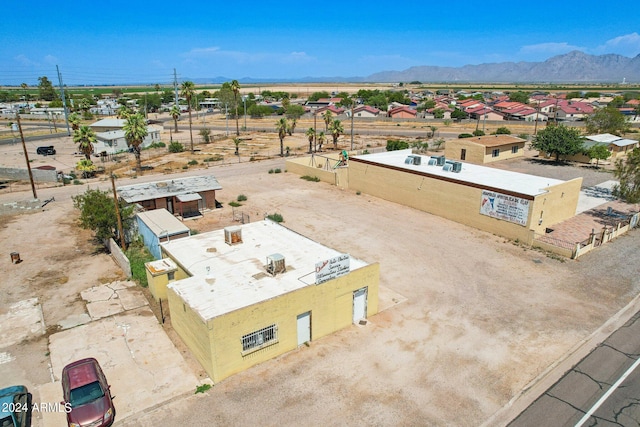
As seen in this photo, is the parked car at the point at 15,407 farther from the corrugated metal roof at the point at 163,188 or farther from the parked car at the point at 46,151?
the parked car at the point at 46,151

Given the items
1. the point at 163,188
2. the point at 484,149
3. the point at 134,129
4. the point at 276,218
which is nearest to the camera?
the point at 276,218

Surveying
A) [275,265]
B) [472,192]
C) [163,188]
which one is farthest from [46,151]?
[472,192]

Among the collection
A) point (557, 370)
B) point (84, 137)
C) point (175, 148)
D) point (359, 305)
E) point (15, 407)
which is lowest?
point (557, 370)

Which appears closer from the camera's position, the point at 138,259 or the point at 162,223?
the point at 138,259

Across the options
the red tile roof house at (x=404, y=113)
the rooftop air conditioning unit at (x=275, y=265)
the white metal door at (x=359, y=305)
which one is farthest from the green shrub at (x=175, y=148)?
the red tile roof house at (x=404, y=113)

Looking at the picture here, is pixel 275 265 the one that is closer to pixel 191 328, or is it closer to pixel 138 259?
pixel 191 328

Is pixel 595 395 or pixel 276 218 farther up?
pixel 276 218

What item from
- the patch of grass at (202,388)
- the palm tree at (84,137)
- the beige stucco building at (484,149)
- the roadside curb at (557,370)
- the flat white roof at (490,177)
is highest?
the palm tree at (84,137)

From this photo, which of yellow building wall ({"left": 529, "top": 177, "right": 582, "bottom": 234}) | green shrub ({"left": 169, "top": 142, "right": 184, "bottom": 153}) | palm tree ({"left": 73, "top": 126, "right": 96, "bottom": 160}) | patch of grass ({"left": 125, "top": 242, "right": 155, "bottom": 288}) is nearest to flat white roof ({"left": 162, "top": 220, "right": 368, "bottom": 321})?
patch of grass ({"left": 125, "top": 242, "right": 155, "bottom": 288})
